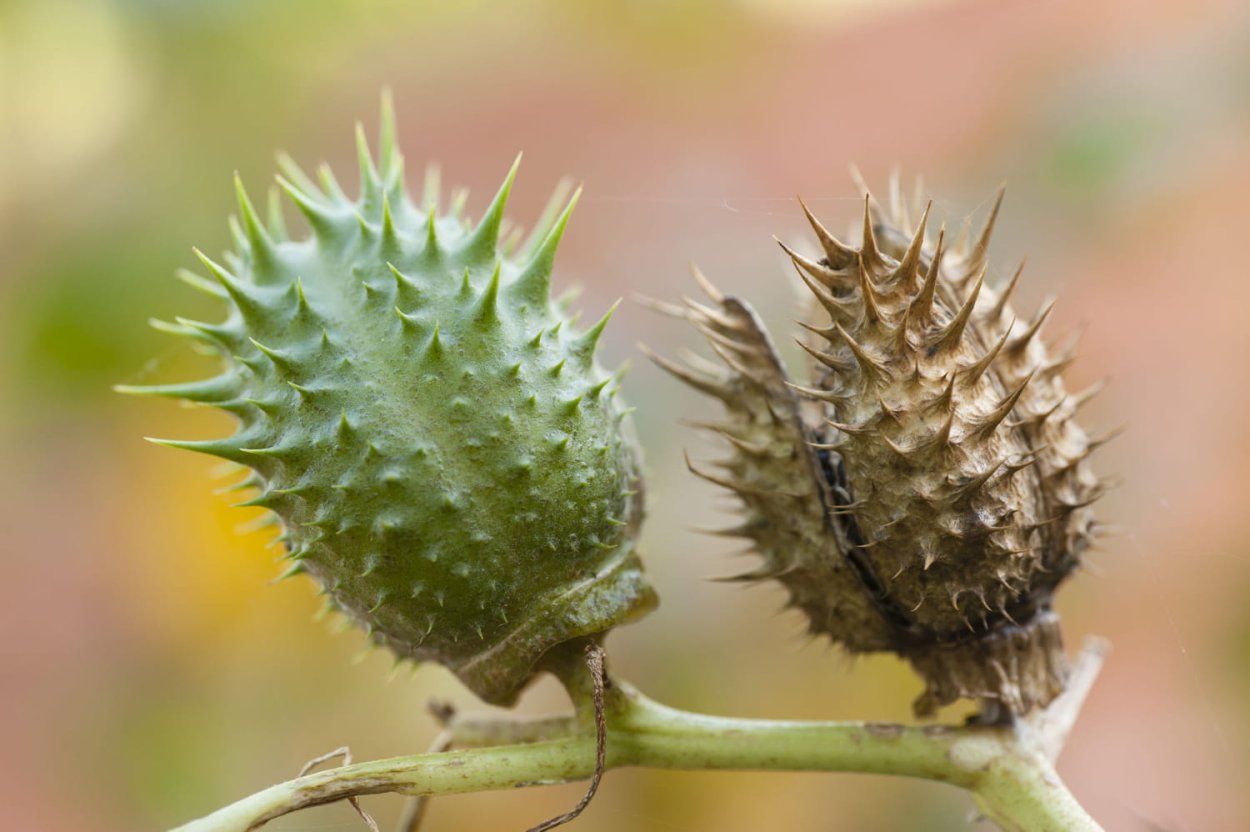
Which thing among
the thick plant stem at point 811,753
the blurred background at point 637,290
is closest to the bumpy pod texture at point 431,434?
the thick plant stem at point 811,753

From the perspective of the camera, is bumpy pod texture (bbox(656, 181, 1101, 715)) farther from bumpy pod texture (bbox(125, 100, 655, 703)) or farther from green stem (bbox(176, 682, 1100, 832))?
bumpy pod texture (bbox(125, 100, 655, 703))

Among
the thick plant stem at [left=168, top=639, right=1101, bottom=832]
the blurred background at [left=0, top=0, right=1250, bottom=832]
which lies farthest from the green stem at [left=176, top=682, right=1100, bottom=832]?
the blurred background at [left=0, top=0, right=1250, bottom=832]

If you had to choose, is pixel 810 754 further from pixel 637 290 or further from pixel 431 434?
pixel 637 290

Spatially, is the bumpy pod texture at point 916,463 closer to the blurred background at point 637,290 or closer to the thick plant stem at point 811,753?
the thick plant stem at point 811,753

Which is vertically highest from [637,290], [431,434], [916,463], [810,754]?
[637,290]

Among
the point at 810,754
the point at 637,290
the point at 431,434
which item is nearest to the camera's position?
the point at 431,434

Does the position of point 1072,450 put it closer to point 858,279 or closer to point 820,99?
point 858,279

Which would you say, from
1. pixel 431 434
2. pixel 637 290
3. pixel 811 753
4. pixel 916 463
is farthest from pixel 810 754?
pixel 637 290
